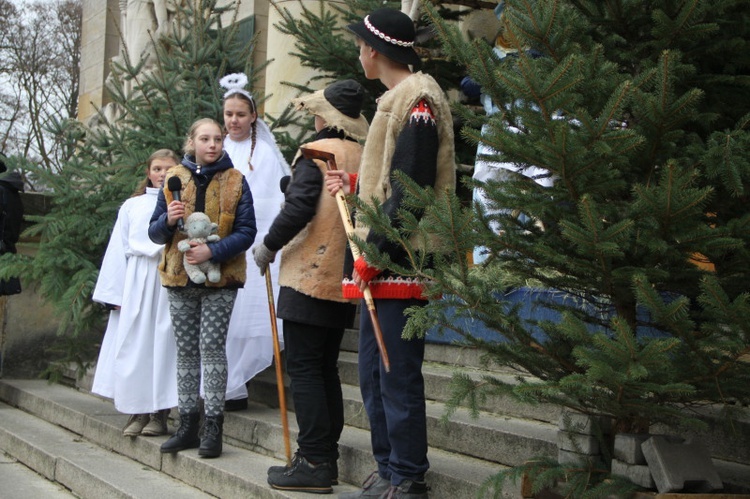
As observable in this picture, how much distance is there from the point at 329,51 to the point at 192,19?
1.37m

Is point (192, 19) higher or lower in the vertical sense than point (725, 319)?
higher

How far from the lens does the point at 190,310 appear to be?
5.68 m

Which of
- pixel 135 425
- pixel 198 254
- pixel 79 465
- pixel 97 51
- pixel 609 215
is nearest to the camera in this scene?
pixel 609 215

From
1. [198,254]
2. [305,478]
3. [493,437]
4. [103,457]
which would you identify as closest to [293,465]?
[305,478]

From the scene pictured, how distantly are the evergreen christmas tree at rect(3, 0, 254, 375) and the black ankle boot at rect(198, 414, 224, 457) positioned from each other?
6.07 ft

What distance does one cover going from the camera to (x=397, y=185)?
3.91 meters

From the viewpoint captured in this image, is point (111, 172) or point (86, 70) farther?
point (86, 70)

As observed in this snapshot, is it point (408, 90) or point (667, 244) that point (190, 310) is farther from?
point (667, 244)

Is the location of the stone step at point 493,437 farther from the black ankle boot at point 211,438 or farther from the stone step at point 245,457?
the black ankle boot at point 211,438

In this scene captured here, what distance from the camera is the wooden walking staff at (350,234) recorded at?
4.04 m

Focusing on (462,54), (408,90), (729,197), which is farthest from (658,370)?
(408,90)

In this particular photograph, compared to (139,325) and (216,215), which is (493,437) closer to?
(216,215)

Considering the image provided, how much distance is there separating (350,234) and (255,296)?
270 centimetres

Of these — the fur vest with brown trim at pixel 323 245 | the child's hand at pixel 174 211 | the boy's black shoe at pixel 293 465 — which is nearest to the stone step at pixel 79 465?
the boy's black shoe at pixel 293 465
